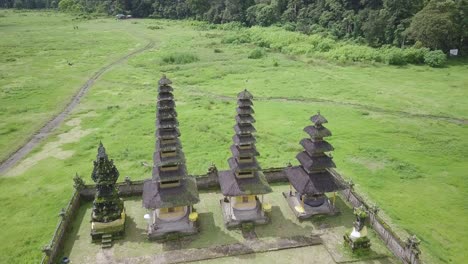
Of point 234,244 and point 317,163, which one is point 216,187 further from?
point 317,163

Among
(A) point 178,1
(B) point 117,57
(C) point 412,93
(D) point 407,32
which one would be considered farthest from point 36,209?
(A) point 178,1

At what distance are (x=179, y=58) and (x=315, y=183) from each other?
211ft

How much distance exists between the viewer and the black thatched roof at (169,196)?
27062mm

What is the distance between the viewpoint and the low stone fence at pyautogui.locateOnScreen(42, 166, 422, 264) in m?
23.8

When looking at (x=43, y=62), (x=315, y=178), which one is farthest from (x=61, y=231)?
(x=43, y=62)

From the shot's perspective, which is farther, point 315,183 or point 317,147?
point 315,183

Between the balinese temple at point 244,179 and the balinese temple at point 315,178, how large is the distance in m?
2.98

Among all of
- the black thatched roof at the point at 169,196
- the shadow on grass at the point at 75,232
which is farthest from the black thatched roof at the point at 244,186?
the shadow on grass at the point at 75,232

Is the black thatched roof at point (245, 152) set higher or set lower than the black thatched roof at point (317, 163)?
higher

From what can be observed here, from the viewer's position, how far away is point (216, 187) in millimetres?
33656

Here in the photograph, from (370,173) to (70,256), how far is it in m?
27.6

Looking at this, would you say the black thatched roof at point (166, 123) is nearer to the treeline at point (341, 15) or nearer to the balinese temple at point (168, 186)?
the balinese temple at point (168, 186)

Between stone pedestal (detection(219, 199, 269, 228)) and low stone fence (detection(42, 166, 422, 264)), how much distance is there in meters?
4.63

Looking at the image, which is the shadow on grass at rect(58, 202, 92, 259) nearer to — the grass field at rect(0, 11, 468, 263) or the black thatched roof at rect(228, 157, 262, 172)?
the grass field at rect(0, 11, 468, 263)
